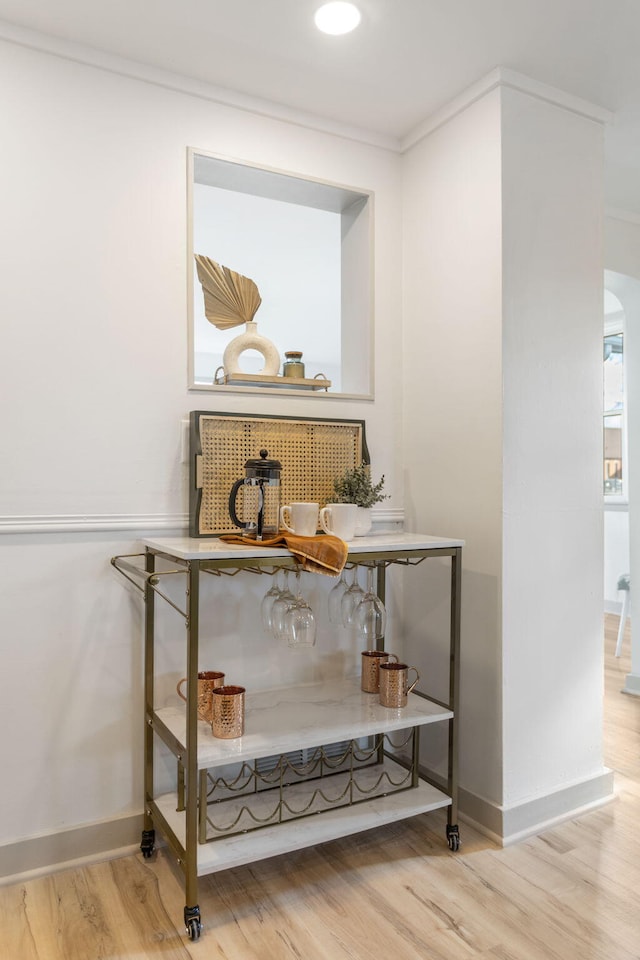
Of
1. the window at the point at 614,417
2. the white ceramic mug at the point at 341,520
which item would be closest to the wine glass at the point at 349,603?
the white ceramic mug at the point at 341,520

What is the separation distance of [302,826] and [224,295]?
5.49 ft

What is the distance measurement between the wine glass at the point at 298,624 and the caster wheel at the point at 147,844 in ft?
2.36

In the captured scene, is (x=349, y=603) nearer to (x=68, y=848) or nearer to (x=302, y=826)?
(x=302, y=826)

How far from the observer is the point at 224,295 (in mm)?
2312

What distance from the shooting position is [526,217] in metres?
2.18

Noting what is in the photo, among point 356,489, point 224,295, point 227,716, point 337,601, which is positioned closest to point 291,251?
point 224,295

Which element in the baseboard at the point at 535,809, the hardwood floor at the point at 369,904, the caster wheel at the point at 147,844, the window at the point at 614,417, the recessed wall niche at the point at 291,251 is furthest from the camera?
the window at the point at 614,417

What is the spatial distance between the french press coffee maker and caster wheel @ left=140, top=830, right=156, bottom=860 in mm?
925

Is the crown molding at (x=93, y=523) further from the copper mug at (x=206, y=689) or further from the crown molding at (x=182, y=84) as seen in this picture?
the crown molding at (x=182, y=84)

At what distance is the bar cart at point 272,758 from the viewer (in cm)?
168

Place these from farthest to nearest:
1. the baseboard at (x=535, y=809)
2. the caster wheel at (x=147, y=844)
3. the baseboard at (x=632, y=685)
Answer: the baseboard at (x=632, y=685)
the baseboard at (x=535, y=809)
the caster wheel at (x=147, y=844)

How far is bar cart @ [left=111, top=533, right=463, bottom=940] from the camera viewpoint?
5.52 feet

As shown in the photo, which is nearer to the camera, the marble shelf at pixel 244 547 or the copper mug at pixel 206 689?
the marble shelf at pixel 244 547

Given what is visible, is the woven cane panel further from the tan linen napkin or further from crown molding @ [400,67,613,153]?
crown molding @ [400,67,613,153]
